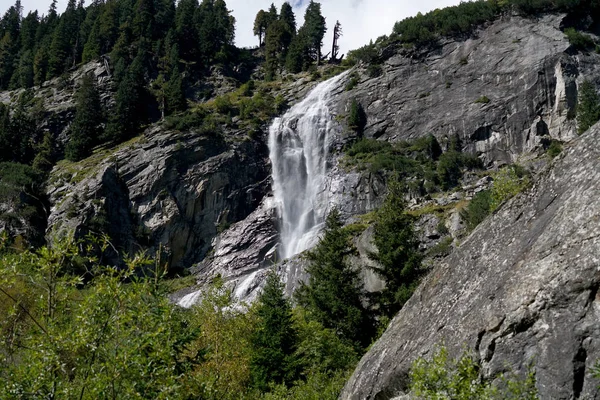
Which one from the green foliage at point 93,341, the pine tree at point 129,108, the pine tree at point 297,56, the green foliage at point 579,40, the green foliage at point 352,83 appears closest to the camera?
the green foliage at point 93,341

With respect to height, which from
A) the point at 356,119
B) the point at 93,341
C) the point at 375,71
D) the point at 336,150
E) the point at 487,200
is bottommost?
the point at 487,200

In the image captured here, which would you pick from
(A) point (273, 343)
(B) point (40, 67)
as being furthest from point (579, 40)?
(B) point (40, 67)

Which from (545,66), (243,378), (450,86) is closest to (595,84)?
(545,66)

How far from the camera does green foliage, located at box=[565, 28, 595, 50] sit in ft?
201

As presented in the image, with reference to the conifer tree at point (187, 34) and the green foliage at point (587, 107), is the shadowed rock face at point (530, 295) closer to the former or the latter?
the green foliage at point (587, 107)

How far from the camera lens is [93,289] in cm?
924

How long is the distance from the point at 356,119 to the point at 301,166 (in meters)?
9.24

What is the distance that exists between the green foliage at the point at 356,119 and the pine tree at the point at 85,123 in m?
35.1

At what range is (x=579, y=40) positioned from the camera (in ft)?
202

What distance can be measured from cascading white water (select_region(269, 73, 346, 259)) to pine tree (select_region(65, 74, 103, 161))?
25.2 meters

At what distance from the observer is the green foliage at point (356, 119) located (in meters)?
67.0

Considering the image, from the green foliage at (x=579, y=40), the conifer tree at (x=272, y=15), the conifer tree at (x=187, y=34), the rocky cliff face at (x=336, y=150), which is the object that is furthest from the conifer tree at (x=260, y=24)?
the green foliage at (x=579, y=40)

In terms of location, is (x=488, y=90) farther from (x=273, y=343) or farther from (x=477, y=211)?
(x=273, y=343)

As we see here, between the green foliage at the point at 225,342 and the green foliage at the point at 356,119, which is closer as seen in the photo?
the green foliage at the point at 225,342
